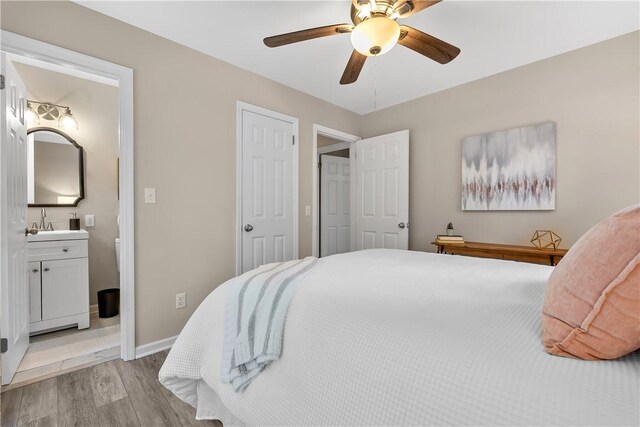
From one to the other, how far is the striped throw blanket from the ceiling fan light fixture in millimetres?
1351

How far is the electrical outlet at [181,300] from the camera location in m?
2.39

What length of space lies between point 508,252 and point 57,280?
13.1 feet

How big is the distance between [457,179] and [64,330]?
13.5 feet

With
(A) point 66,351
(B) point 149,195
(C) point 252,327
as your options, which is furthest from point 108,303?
(C) point 252,327

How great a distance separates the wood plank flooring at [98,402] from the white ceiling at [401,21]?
2.47 metres

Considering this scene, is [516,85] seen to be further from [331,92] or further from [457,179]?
[331,92]

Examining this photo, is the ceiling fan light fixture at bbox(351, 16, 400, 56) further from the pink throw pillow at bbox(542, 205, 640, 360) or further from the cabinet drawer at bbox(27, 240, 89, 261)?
the cabinet drawer at bbox(27, 240, 89, 261)

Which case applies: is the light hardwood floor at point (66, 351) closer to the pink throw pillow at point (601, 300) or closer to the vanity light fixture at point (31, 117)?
the vanity light fixture at point (31, 117)

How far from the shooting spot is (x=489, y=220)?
294cm

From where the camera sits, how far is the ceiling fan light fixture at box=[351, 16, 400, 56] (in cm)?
156

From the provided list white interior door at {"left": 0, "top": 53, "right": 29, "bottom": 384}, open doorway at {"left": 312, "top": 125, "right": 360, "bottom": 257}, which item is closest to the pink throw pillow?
white interior door at {"left": 0, "top": 53, "right": 29, "bottom": 384}

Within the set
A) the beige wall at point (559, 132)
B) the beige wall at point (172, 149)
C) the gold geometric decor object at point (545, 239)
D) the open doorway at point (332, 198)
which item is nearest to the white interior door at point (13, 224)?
the beige wall at point (172, 149)

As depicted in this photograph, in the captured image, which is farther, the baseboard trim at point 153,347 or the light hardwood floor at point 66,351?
the baseboard trim at point 153,347

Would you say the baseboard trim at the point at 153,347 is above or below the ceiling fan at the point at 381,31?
below
